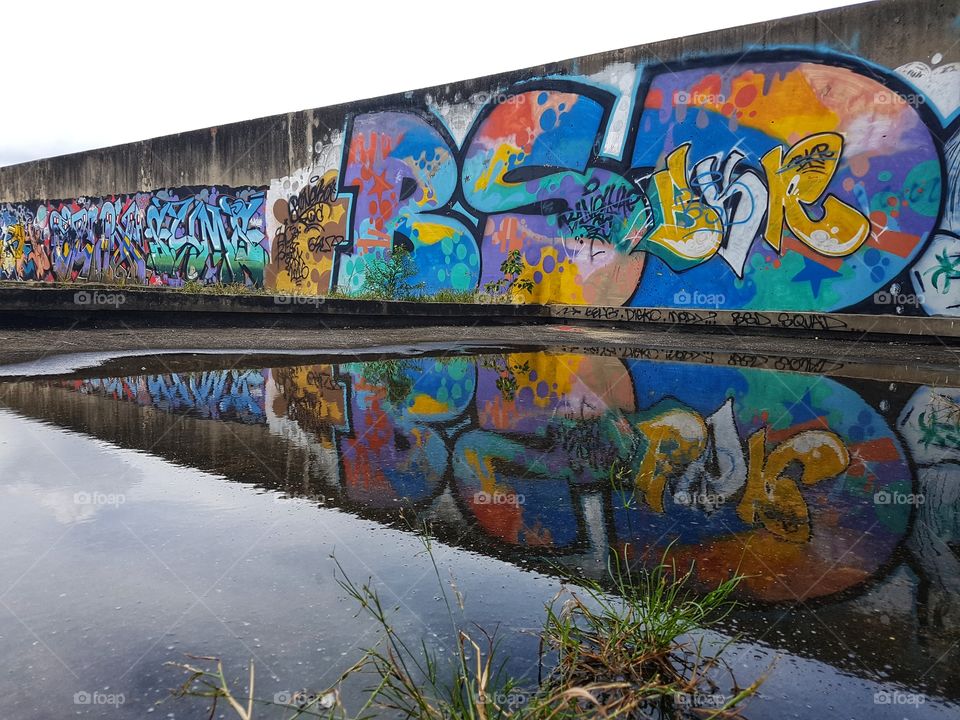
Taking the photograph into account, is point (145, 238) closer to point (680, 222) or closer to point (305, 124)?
point (305, 124)

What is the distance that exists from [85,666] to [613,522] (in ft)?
5.13

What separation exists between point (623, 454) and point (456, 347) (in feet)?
15.6

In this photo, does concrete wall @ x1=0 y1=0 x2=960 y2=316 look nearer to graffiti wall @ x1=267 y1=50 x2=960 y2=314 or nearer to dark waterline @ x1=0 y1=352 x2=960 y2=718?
graffiti wall @ x1=267 y1=50 x2=960 y2=314

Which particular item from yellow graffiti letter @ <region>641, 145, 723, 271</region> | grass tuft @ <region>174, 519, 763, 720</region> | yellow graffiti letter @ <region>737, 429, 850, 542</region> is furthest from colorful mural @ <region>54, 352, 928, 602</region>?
yellow graffiti letter @ <region>641, 145, 723, 271</region>

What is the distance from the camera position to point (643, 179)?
11.3 m

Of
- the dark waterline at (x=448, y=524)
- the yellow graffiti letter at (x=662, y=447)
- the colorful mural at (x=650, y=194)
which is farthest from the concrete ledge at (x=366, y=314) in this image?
the yellow graffiti letter at (x=662, y=447)

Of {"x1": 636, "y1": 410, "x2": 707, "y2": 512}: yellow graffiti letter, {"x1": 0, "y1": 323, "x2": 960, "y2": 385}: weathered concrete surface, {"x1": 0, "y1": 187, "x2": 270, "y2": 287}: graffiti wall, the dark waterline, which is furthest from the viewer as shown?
{"x1": 0, "y1": 187, "x2": 270, "y2": 287}: graffiti wall

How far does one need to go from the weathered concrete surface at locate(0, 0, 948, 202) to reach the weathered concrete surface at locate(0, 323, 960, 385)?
13.4 ft

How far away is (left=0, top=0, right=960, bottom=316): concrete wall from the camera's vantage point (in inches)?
357

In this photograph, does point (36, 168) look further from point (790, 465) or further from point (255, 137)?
point (790, 465)

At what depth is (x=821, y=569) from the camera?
1999 millimetres

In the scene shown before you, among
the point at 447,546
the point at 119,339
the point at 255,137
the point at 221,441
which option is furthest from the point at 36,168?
the point at 447,546

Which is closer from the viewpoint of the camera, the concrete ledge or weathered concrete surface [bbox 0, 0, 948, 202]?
the concrete ledge

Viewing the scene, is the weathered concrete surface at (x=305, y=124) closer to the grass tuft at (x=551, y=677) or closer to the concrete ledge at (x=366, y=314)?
the concrete ledge at (x=366, y=314)
